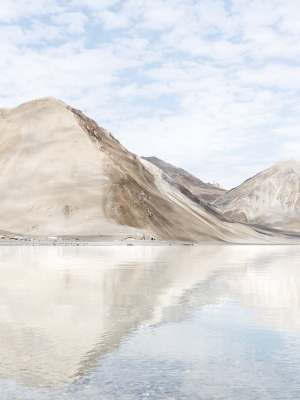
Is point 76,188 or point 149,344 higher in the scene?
point 76,188

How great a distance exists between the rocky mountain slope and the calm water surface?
90352 millimetres

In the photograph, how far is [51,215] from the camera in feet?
381

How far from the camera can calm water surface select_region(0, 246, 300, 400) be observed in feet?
26.3

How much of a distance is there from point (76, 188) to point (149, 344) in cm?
11377

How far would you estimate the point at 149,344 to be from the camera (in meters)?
10.8

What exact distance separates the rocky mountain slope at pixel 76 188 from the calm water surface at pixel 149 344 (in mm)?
90352

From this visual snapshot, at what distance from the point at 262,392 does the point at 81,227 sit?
4125 inches

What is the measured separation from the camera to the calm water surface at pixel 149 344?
802cm

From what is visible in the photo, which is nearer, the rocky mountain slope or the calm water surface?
the calm water surface

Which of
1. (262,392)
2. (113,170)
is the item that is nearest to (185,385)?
(262,392)

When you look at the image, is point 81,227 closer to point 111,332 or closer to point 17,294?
point 17,294

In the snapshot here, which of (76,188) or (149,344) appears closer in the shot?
(149,344)

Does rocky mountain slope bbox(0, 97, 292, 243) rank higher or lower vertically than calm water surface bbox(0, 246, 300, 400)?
higher

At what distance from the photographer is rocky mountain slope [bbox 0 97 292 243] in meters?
115
